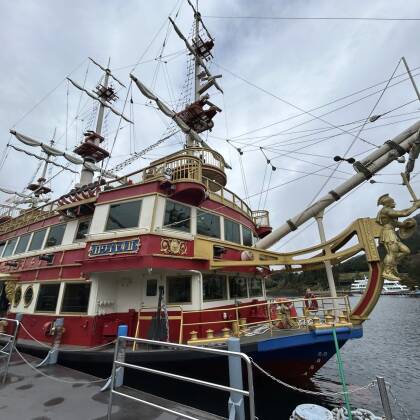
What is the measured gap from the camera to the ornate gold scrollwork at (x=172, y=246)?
28.8 feet

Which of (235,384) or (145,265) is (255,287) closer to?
(145,265)

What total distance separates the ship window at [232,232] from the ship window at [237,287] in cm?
166

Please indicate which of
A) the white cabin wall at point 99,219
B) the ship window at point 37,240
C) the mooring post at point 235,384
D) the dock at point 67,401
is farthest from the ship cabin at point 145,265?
the mooring post at point 235,384

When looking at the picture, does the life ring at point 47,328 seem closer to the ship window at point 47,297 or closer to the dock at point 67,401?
the ship window at point 47,297

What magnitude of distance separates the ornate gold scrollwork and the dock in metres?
3.85

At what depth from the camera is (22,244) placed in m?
15.4

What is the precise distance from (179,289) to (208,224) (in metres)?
2.83

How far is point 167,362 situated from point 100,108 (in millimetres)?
26712

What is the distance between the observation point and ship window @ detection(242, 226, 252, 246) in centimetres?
1285

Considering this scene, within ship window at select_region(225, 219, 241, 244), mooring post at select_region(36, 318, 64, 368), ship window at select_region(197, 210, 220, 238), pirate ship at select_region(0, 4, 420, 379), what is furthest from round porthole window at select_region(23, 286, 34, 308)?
ship window at select_region(225, 219, 241, 244)

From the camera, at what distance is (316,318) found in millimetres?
7102

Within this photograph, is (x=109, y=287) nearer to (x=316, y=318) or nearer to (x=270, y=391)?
(x=270, y=391)

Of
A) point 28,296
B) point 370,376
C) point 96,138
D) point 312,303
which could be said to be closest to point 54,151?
point 96,138

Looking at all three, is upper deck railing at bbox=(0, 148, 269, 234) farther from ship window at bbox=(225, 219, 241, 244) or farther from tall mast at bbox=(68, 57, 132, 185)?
tall mast at bbox=(68, 57, 132, 185)
